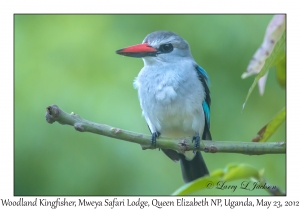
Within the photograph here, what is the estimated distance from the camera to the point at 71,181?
14.8 feet

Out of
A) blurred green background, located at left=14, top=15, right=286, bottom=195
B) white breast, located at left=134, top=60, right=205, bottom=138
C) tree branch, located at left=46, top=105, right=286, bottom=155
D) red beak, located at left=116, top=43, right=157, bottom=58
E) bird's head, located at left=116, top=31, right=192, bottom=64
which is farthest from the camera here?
blurred green background, located at left=14, top=15, right=286, bottom=195

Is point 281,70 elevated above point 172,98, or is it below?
below

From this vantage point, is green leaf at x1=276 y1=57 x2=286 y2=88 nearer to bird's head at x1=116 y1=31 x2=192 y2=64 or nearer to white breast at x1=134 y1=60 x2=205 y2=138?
white breast at x1=134 y1=60 x2=205 y2=138

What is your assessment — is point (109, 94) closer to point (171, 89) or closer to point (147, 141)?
point (171, 89)

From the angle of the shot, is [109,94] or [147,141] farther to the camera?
[109,94]

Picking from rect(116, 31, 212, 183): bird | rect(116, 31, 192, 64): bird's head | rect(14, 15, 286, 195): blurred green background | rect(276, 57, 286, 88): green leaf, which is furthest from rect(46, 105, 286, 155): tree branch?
rect(14, 15, 286, 195): blurred green background

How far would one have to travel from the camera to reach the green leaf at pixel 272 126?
2.26 metres

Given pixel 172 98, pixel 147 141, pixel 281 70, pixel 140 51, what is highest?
pixel 140 51

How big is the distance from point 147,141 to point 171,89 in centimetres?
127

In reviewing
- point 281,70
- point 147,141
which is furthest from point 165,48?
point 281,70

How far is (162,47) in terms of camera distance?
4.08 metres

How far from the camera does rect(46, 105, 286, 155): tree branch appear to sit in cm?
226

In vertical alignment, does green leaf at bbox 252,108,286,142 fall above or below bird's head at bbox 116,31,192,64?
below

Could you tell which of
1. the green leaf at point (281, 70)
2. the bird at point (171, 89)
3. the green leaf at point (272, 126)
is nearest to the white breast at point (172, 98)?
the bird at point (171, 89)
